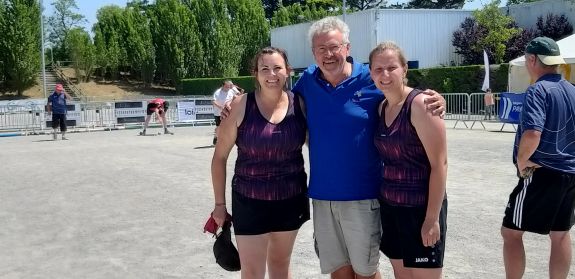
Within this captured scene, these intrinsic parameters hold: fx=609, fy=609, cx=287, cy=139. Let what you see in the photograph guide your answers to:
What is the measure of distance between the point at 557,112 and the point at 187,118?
74.1 ft

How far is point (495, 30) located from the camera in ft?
107

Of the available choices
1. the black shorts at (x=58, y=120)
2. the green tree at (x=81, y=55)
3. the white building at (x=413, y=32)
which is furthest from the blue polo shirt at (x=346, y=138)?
the green tree at (x=81, y=55)

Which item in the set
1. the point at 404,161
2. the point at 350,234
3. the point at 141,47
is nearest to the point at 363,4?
the point at 141,47

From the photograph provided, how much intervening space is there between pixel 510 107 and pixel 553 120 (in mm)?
14631

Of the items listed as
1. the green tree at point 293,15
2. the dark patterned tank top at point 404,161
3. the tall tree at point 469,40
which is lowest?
the dark patterned tank top at point 404,161

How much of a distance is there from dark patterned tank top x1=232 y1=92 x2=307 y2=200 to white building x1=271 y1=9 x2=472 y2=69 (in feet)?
96.9

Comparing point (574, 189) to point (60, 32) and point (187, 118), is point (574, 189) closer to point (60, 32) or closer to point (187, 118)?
point (187, 118)

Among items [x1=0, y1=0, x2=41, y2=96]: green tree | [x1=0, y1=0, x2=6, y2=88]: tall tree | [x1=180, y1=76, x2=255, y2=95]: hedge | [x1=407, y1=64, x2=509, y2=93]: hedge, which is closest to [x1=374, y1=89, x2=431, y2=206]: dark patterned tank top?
[x1=407, y1=64, x2=509, y2=93]: hedge

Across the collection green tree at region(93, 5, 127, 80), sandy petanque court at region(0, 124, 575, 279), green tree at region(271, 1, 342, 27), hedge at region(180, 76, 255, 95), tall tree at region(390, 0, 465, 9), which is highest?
tall tree at region(390, 0, 465, 9)

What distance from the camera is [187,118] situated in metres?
25.7

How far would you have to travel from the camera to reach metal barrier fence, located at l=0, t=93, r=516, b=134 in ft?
76.6

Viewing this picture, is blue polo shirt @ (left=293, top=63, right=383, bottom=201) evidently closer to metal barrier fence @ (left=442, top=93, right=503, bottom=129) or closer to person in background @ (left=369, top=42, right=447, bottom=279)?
person in background @ (left=369, top=42, right=447, bottom=279)

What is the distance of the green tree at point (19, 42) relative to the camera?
4550 centimetres

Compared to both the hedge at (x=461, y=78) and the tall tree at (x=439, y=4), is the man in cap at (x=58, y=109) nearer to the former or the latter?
the hedge at (x=461, y=78)
